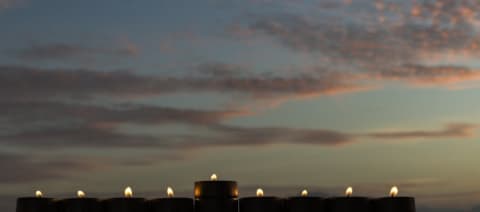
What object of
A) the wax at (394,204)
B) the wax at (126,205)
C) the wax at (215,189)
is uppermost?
the wax at (215,189)

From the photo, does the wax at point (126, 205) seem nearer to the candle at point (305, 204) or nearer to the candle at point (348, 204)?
the candle at point (305, 204)

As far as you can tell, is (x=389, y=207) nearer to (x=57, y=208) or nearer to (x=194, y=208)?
(x=194, y=208)

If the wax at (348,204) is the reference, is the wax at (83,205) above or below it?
above

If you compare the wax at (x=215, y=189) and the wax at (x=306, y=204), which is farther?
the wax at (x=215, y=189)

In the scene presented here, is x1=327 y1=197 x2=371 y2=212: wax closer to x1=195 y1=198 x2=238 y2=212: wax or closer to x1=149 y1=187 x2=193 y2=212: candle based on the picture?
x1=195 y1=198 x2=238 y2=212: wax

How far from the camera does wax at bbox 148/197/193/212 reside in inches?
596

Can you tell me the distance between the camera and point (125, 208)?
15.2 m

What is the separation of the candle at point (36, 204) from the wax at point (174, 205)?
2.36 m

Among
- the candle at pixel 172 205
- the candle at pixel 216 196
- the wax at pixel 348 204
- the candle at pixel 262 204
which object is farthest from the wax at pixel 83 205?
the wax at pixel 348 204

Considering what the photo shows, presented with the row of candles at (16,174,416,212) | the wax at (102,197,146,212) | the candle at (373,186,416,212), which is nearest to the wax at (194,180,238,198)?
the row of candles at (16,174,416,212)

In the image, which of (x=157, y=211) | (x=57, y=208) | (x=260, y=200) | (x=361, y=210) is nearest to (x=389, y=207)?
(x=361, y=210)

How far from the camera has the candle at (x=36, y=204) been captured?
1555 cm

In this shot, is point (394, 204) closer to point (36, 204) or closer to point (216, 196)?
point (216, 196)

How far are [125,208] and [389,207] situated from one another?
5.73 m
